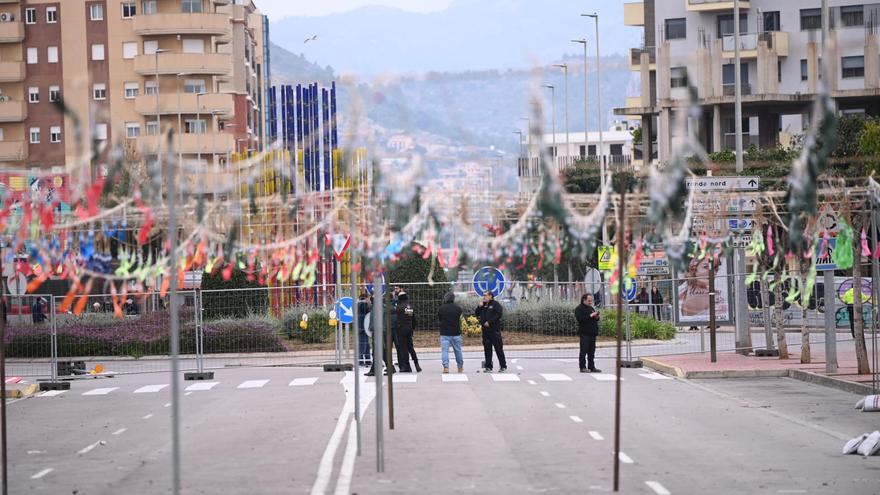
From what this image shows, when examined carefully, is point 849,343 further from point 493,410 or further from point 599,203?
point 599,203

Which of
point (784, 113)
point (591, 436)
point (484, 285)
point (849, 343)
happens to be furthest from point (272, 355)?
point (784, 113)

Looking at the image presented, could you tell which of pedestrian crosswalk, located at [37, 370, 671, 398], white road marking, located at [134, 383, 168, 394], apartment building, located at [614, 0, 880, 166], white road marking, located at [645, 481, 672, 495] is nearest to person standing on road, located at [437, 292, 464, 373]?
pedestrian crosswalk, located at [37, 370, 671, 398]

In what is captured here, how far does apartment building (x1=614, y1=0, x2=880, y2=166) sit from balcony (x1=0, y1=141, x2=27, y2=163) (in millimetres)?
37440

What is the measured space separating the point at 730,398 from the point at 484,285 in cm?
1146

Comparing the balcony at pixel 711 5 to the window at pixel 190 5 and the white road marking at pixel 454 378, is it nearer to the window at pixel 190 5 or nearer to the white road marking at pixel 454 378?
the window at pixel 190 5

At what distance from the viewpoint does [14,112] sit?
315ft

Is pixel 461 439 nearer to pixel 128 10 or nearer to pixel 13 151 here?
pixel 128 10

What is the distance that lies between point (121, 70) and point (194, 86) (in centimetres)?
607

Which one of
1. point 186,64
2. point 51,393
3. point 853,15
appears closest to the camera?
point 51,393

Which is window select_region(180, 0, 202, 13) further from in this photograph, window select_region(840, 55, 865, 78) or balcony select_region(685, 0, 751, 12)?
window select_region(840, 55, 865, 78)

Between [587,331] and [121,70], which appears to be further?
[121,70]

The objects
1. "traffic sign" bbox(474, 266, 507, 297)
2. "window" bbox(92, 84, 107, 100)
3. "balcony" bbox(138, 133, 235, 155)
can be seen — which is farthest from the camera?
"window" bbox(92, 84, 107, 100)

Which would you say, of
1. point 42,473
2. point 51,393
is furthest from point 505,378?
point 42,473

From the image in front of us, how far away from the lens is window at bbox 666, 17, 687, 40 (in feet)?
261
